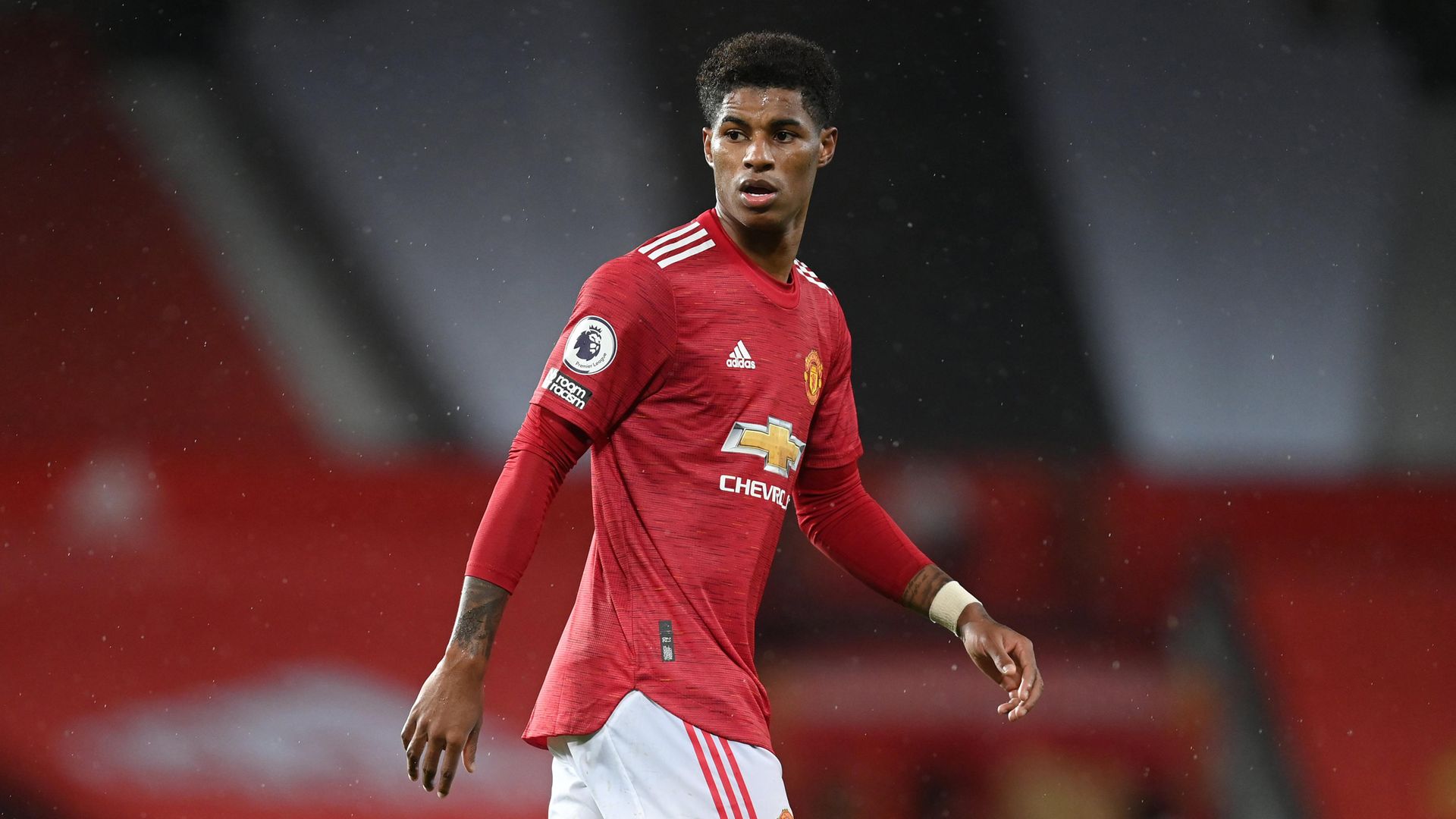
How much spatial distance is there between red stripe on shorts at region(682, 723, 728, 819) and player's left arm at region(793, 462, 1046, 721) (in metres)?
0.46

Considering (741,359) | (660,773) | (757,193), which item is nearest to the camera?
(660,773)

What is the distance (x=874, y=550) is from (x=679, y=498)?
0.47m

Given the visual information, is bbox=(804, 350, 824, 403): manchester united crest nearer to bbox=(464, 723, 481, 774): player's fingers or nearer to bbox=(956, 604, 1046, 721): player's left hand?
bbox=(956, 604, 1046, 721): player's left hand

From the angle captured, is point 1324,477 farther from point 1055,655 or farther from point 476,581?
point 476,581

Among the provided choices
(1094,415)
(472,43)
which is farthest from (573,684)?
(472,43)

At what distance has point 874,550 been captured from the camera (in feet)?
6.14

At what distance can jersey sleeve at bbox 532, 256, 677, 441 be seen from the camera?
146cm

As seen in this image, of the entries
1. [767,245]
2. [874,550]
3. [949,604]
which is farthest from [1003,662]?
[767,245]

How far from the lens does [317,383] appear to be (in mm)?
4141

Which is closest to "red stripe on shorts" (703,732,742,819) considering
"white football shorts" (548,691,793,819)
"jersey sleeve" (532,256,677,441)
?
"white football shorts" (548,691,793,819)

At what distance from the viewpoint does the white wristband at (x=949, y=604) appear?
5.81ft

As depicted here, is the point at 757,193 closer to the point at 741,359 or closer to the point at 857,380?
the point at 741,359

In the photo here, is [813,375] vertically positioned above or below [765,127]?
below

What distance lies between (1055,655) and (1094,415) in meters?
0.74
